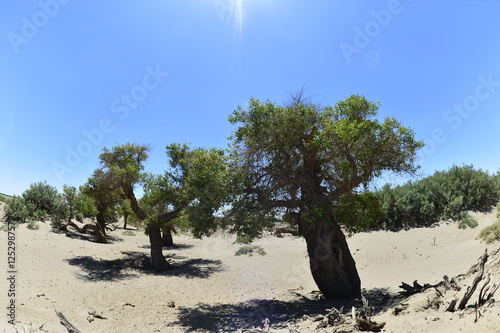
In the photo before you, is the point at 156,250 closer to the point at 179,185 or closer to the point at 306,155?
the point at 179,185

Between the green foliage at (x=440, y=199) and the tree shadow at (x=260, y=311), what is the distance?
12871 millimetres

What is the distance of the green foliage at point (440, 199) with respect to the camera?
2236 cm

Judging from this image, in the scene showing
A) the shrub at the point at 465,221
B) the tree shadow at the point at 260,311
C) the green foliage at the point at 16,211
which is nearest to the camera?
the tree shadow at the point at 260,311

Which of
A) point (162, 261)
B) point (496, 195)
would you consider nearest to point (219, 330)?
point (162, 261)

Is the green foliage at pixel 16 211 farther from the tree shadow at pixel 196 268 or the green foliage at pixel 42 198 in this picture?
the tree shadow at pixel 196 268

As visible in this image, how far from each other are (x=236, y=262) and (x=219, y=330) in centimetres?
1312

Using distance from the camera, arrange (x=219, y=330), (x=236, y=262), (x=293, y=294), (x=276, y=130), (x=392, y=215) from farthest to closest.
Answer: (x=392, y=215) → (x=236, y=262) → (x=293, y=294) → (x=276, y=130) → (x=219, y=330)

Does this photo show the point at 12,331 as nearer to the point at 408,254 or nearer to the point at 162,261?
the point at 162,261

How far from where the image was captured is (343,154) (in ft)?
33.4

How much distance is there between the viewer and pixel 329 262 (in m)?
11.1

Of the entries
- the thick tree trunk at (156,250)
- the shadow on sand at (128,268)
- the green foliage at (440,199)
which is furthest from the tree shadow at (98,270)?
the green foliage at (440,199)

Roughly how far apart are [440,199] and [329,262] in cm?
1681

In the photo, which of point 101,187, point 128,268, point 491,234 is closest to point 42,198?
point 101,187

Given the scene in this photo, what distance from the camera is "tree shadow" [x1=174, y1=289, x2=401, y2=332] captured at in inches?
363
